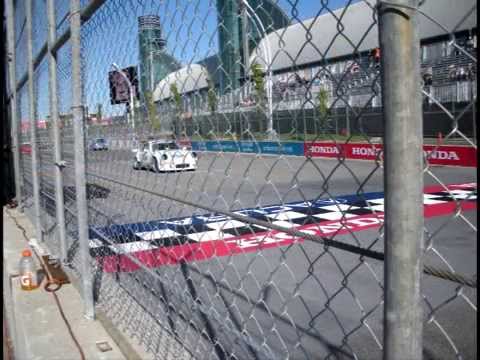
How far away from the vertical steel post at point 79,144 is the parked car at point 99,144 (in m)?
0.50

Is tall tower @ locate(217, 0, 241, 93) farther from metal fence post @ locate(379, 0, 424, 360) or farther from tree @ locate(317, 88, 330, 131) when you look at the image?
metal fence post @ locate(379, 0, 424, 360)

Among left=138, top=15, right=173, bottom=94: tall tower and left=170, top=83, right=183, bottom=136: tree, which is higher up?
left=138, top=15, right=173, bottom=94: tall tower

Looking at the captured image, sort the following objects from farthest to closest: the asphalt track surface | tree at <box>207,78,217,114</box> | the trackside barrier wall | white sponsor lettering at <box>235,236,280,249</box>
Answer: white sponsor lettering at <box>235,236,280,249</box> → the asphalt track surface → tree at <box>207,78,217,114</box> → the trackside barrier wall

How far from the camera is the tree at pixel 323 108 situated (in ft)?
3.58

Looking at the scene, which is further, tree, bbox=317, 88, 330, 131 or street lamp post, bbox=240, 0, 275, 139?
street lamp post, bbox=240, 0, 275, 139

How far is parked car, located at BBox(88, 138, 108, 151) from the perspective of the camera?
320 centimetres

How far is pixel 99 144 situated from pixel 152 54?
1.32 metres

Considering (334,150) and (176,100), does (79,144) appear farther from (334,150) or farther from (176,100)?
(334,150)

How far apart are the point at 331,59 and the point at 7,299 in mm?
A: 3524

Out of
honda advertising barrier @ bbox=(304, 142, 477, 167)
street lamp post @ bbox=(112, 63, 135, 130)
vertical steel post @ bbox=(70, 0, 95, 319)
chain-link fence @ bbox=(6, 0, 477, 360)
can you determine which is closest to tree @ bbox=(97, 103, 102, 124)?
chain-link fence @ bbox=(6, 0, 477, 360)

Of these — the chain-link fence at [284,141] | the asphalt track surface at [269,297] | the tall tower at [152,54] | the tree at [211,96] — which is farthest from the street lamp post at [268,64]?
the tall tower at [152,54]

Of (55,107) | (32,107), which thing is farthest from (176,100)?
(32,107)

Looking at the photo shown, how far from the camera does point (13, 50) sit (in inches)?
215

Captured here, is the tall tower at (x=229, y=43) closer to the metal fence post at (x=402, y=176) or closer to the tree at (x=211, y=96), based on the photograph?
the tree at (x=211, y=96)
